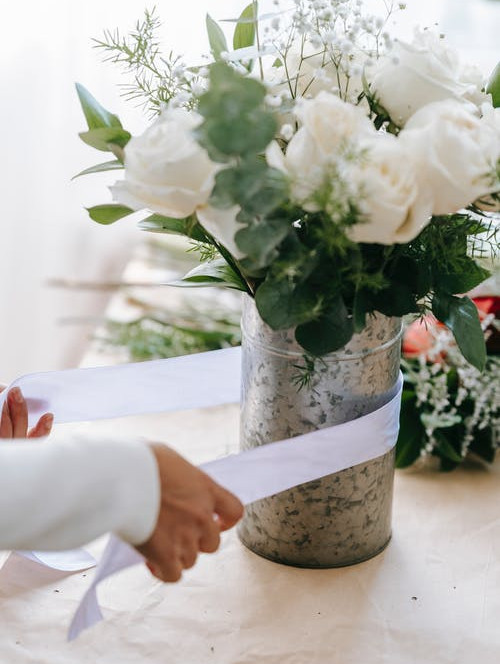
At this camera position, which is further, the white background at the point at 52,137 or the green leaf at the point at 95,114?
the white background at the point at 52,137

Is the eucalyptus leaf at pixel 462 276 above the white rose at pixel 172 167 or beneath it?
beneath

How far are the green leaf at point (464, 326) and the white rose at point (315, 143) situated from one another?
0.65ft

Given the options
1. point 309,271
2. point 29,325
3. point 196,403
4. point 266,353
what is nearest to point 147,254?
point 29,325

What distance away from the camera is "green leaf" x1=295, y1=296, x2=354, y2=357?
2.33 feet

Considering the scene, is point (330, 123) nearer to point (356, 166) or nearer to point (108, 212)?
point (356, 166)

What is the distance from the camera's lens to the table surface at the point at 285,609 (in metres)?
Answer: 0.76

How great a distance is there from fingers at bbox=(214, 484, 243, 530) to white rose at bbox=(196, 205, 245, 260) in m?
0.19

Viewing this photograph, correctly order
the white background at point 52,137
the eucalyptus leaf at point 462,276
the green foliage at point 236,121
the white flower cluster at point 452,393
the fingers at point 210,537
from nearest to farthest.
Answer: the green foliage at point 236,121 → the fingers at point 210,537 → the eucalyptus leaf at point 462,276 → the white flower cluster at point 452,393 → the white background at point 52,137

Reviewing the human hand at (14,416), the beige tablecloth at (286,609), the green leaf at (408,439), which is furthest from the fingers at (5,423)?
the green leaf at (408,439)

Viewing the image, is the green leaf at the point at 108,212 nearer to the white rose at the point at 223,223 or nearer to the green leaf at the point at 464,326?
the white rose at the point at 223,223

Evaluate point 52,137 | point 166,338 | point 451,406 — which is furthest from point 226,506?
point 52,137

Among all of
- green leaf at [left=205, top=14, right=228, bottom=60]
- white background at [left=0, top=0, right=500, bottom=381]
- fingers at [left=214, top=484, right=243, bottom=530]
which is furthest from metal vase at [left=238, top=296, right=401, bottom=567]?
white background at [left=0, top=0, right=500, bottom=381]

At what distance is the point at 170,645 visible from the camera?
2.52ft

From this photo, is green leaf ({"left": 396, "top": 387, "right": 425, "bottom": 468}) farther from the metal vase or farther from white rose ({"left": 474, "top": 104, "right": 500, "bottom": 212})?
white rose ({"left": 474, "top": 104, "right": 500, "bottom": 212})
